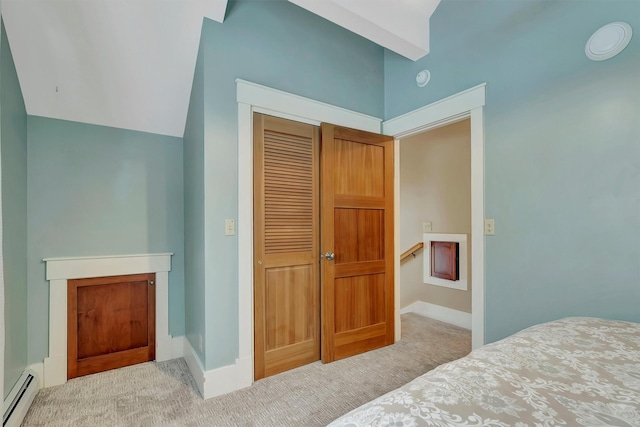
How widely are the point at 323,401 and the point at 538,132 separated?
2251 millimetres

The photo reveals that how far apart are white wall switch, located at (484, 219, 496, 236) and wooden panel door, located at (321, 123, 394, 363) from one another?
0.92 meters

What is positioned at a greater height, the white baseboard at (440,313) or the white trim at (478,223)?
the white trim at (478,223)

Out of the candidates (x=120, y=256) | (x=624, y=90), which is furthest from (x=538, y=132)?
(x=120, y=256)

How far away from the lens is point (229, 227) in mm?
2109

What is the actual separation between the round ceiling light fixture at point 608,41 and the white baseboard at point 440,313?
2.66m

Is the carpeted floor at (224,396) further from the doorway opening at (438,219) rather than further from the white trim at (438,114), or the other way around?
the white trim at (438,114)

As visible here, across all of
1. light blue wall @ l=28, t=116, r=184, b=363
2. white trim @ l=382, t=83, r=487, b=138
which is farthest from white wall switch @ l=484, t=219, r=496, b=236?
light blue wall @ l=28, t=116, r=184, b=363

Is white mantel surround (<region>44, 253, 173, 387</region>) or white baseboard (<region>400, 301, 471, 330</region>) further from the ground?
white mantel surround (<region>44, 253, 173, 387</region>)

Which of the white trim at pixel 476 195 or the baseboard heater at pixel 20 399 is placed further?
the white trim at pixel 476 195

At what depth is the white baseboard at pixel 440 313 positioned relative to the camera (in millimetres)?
3361

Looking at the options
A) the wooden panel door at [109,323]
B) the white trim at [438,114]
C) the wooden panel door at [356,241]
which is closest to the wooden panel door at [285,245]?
the wooden panel door at [356,241]

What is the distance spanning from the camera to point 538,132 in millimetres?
1880

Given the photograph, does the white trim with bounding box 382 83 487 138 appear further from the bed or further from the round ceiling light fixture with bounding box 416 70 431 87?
the bed

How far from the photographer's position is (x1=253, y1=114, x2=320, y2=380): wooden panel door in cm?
223
